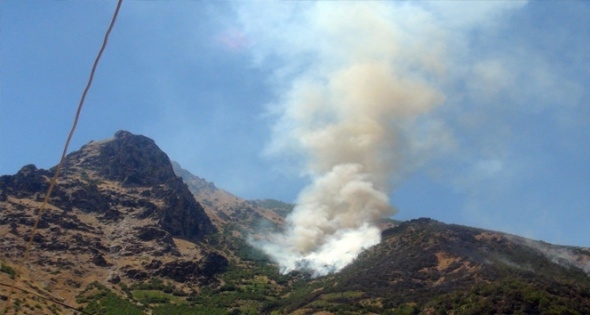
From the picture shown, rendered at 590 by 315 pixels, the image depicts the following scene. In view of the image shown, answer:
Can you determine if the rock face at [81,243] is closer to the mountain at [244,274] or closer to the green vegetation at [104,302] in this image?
the mountain at [244,274]

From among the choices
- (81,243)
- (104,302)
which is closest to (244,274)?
(104,302)

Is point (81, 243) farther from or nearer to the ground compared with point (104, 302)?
farther from the ground

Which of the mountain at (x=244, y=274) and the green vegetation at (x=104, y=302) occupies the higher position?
the mountain at (x=244, y=274)

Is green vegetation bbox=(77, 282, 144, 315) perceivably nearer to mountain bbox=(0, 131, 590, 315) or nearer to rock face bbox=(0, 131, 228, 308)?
mountain bbox=(0, 131, 590, 315)

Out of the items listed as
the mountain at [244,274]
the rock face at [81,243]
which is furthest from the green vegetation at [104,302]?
the rock face at [81,243]

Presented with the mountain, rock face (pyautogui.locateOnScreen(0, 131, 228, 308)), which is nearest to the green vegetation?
the mountain

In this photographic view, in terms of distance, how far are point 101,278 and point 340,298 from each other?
80651mm

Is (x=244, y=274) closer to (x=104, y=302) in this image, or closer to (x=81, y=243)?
(x=104, y=302)

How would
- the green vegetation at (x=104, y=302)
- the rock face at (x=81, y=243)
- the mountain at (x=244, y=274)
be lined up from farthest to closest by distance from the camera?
the rock face at (x=81, y=243), the green vegetation at (x=104, y=302), the mountain at (x=244, y=274)

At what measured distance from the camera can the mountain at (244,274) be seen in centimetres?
12306

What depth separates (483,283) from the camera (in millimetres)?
130000

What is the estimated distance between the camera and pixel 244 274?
607ft

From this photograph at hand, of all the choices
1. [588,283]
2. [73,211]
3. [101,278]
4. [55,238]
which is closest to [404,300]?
[588,283]

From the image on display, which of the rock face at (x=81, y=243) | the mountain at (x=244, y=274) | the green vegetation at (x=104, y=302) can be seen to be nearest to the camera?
the mountain at (x=244, y=274)
